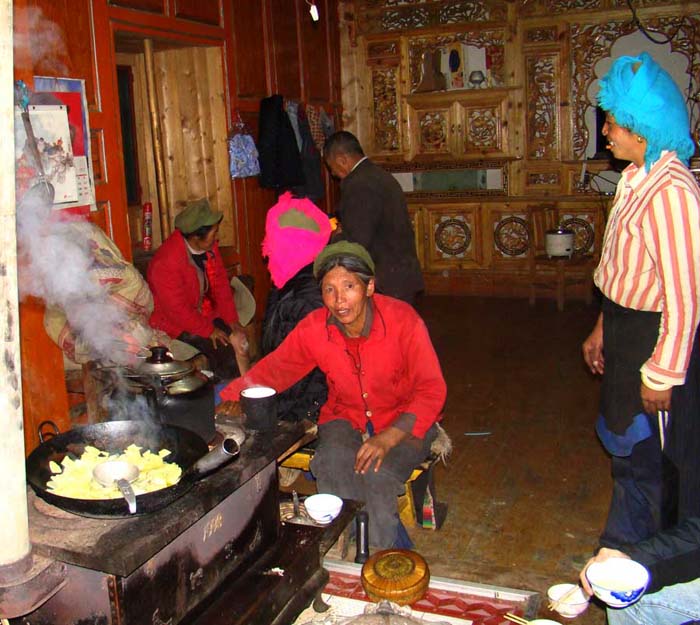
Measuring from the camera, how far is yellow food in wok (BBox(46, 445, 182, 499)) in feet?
5.68

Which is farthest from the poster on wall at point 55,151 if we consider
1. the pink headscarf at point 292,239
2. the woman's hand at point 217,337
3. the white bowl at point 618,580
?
the white bowl at point 618,580

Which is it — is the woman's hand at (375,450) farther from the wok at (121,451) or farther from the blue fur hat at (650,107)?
the blue fur hat at (650,107)

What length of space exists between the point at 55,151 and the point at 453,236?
4.94 meters

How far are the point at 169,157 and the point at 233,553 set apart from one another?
4107 mm

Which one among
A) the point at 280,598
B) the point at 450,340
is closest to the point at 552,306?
the point at 450,340

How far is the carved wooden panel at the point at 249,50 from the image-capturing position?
5.71 metres

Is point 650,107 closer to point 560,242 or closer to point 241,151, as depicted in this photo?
point 241,151

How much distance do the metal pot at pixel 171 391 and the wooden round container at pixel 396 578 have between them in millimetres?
599

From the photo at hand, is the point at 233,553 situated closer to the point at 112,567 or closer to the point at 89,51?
the point at 112,567

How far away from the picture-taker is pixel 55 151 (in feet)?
12.3

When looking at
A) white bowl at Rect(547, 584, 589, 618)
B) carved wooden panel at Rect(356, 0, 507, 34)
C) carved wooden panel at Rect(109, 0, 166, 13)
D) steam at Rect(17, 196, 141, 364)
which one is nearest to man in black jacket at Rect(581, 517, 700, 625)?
white bowl at Rect(547, 584, 589, 618)

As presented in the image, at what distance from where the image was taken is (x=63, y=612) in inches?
66.2

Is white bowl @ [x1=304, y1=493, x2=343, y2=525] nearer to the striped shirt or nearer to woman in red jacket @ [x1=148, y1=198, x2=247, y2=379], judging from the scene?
the striped shirt

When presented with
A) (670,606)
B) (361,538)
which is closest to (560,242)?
(361,538)
